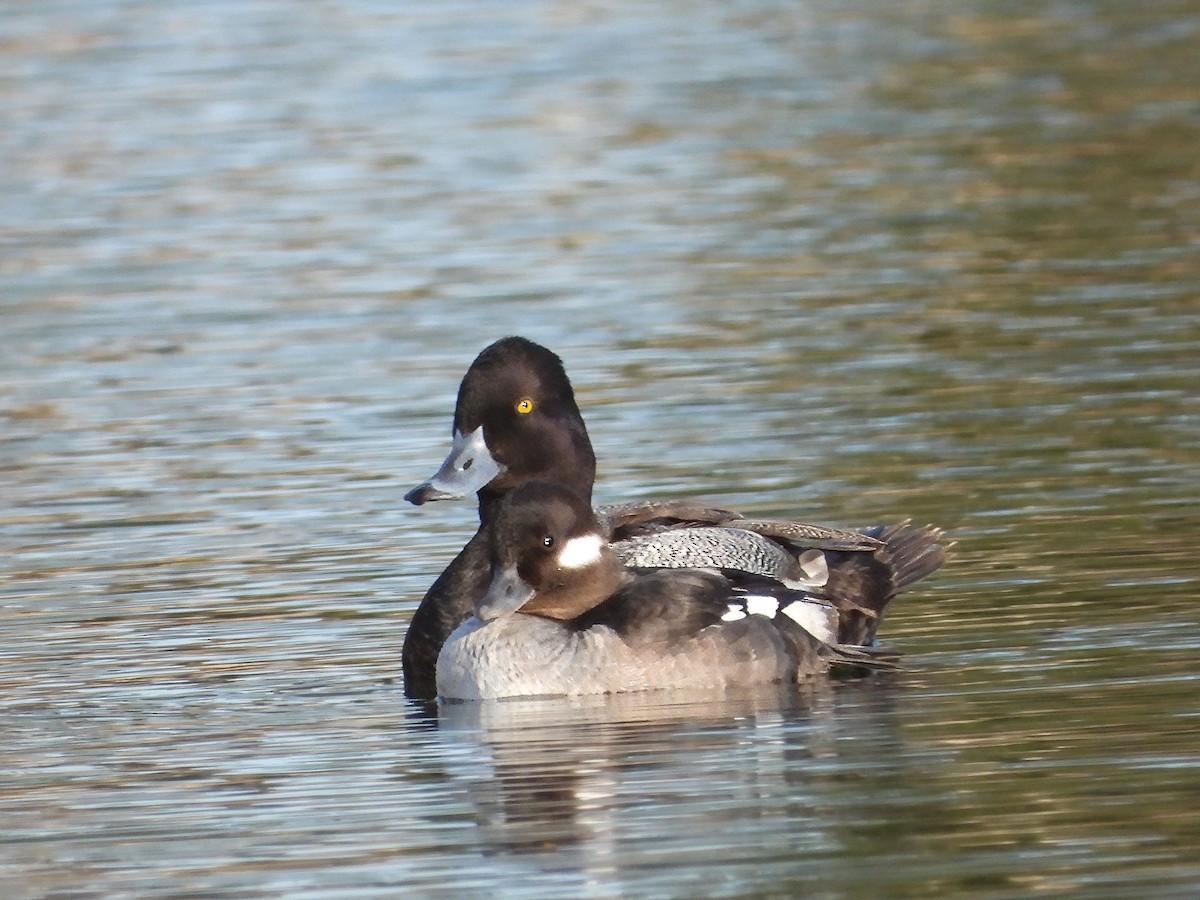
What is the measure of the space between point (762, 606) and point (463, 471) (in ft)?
4.93

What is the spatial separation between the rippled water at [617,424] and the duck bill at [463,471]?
2.33ft

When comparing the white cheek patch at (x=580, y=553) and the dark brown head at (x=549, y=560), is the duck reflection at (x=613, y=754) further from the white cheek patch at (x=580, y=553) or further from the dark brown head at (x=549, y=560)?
the white cheek patch at (x=580, y=553)

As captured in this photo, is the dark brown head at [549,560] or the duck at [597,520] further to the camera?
the duck at [597,520]

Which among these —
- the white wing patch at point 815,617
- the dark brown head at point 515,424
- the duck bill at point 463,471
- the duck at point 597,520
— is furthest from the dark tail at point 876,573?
the duck bill at point 463,471

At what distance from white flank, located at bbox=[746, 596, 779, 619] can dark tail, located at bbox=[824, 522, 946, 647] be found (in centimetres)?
46

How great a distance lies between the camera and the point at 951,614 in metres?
10.9

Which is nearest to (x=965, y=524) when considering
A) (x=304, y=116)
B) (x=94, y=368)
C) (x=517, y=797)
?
(x=517, y=797)

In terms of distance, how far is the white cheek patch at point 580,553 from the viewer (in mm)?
10109

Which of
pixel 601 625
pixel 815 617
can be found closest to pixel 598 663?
pixel 601 625

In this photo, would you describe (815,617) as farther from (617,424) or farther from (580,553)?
(617,424)

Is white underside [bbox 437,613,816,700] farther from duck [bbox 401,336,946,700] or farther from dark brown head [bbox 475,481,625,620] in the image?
duck [bbox 401,336,946,700]

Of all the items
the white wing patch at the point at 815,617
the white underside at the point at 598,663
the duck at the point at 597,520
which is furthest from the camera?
the duck at the point at 597,520

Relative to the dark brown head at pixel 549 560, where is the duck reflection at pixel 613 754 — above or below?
below

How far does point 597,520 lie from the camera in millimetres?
10406
